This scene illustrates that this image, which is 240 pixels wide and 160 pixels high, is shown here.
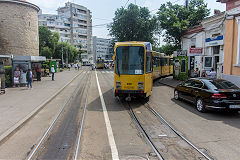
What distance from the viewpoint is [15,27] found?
3009 cm

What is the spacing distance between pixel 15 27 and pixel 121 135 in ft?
101

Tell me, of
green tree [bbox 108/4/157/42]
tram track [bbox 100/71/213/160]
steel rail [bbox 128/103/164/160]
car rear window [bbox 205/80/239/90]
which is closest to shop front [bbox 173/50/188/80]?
car rear window [bbox 205/80/239/90]

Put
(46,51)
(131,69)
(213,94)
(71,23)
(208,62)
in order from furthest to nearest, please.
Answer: (71,23)
(46,51)
(208,62)
(131,69)
(213,94)

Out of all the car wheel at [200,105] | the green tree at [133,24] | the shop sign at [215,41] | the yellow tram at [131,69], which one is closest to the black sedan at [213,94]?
the car wheel at [200,105]

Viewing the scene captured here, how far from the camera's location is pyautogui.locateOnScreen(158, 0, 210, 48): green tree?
2178 centimetres

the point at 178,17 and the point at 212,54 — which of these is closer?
the point at 212,54

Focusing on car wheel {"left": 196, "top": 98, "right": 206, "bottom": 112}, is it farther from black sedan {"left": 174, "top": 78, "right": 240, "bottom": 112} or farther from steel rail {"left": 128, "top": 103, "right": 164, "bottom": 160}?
steel rail {"left": 128, "top": 103, "right": 164, "bottom": 160}

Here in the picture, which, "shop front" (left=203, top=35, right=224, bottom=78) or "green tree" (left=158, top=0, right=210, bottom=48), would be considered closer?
"shop front" (left=203, top=35, right=224, bottom=78)

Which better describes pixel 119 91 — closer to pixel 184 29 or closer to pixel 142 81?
pixel 142 81

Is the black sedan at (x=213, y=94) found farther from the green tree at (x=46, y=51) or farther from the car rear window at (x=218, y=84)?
the green tree at (x=46, y=51)

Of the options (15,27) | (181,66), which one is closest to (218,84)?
(181,66)

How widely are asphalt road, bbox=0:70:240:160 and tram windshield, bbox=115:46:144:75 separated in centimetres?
210

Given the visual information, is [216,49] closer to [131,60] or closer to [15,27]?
[131,60]

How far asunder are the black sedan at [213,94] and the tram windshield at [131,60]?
268cm
